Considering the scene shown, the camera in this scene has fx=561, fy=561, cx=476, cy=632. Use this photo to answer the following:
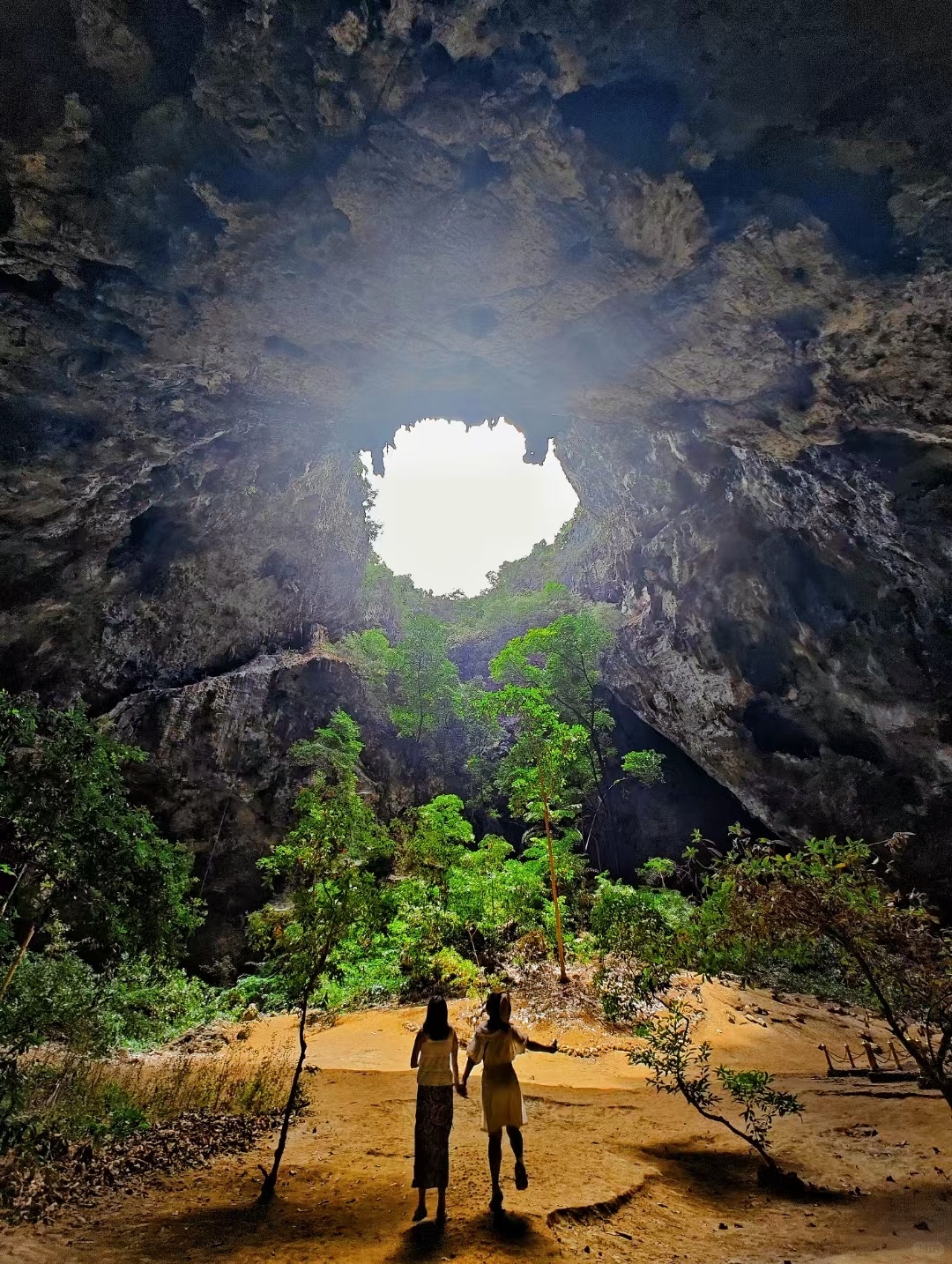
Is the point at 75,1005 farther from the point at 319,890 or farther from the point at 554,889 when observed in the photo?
the point at 554,889

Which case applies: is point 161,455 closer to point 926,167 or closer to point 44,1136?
point 44,1136

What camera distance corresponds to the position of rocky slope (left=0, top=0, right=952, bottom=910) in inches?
243

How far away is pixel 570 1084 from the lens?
834cm

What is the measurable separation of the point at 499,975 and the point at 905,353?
14015mm

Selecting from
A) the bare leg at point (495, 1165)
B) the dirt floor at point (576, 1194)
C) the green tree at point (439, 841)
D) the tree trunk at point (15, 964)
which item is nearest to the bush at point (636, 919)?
the dirt floor at point (576, 1194)

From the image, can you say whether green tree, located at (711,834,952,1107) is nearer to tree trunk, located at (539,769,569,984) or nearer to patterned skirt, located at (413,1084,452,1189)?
patterned skirt, located at (413,1084,452,1189)

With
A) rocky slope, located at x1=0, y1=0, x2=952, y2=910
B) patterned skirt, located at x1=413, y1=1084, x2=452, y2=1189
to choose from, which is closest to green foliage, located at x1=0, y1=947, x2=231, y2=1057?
patterned skirt, located at x1=413, y1=1084, x2=452, y2=1189

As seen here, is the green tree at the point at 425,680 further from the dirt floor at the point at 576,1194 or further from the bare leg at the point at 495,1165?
the bare leg at the point at 495,1165

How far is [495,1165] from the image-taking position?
4160mm

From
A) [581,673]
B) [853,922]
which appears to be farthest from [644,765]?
[853,922]

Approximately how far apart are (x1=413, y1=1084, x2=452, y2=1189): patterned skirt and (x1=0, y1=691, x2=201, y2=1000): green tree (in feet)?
12.8

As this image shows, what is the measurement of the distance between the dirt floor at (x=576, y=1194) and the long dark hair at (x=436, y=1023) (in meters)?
1.12

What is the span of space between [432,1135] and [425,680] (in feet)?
68.1

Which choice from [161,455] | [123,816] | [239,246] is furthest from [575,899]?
[239,246]
